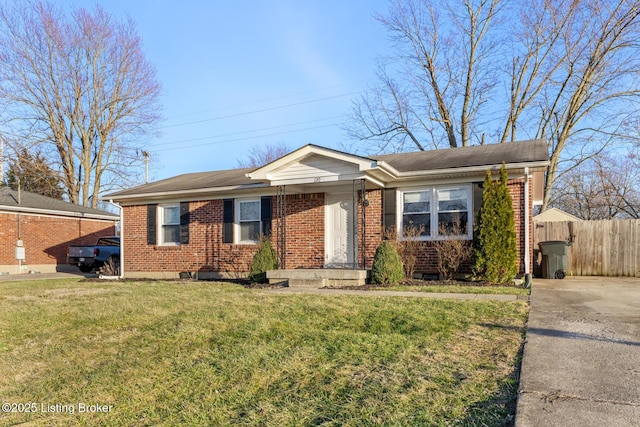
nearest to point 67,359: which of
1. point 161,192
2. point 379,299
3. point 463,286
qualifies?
point 379,299

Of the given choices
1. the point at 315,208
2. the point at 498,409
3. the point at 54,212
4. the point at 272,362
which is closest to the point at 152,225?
the point at 315,208

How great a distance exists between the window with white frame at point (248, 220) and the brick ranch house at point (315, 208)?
3 centimetres

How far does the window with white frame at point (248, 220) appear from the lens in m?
13.2

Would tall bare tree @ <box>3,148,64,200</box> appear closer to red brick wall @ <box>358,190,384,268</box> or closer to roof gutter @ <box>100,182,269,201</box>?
roof gutter @ <box>100,182,269,201</box>

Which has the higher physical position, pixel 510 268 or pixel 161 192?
pixel 161 192

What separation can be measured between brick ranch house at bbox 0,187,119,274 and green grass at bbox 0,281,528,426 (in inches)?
573

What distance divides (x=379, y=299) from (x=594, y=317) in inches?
118

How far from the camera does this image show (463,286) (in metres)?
9.11

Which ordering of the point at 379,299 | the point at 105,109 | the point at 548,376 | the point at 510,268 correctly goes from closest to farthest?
the point at 548,376 < the point at 379,299 < the point at 510,268 < the point at 105,109

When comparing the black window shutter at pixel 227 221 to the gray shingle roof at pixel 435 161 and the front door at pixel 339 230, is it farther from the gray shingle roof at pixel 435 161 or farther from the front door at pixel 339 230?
the front door at pixel 339 230

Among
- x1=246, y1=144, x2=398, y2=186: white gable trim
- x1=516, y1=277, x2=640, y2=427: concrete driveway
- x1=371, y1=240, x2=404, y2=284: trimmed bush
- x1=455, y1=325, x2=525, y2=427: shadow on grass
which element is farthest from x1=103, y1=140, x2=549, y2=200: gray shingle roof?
x1=455, y1=325, x2=525, y2=427: shadow on grass

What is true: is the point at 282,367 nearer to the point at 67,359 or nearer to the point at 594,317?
the point at 67,359

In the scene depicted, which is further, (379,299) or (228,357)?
(379,299)

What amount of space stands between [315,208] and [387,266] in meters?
3.19
